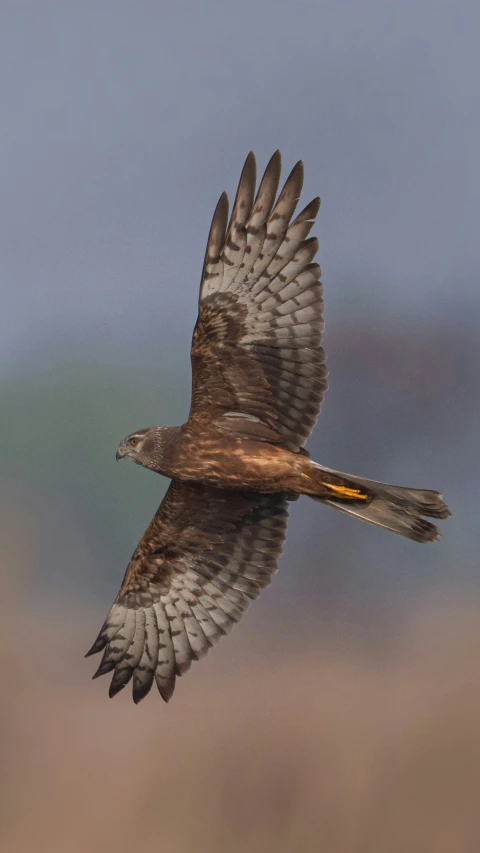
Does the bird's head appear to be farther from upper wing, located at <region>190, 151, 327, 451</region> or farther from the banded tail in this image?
the banded tail

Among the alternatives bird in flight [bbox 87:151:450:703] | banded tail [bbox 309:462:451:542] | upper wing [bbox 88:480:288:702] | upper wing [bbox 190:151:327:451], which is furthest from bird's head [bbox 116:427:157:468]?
banded tail [bbox 309:462:451:542]

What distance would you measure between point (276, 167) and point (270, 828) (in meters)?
14.9

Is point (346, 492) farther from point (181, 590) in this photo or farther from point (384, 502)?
point (181, 590)

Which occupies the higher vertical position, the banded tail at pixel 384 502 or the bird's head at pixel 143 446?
the banded tail at pixel 384 502

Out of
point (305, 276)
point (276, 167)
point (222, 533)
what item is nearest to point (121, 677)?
point (222, 533)

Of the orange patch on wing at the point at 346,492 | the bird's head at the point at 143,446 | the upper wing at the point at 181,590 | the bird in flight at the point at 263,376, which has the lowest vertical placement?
the upper wing at the point at 181,590

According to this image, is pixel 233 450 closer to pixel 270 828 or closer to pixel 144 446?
pixel 144 446

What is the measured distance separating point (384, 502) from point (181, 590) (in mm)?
2191

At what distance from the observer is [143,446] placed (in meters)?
8.57

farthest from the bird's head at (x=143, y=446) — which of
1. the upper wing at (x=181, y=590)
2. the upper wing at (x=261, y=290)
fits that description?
the upper wing at (x=181, y=590)

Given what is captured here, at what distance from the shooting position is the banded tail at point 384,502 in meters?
8.20

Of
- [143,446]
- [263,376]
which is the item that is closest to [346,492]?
[263,376]

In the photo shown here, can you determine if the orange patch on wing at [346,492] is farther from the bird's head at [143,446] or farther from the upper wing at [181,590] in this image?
the bird's head at [143,446]

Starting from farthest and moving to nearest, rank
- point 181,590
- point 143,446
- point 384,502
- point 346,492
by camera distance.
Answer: point 181,590, point 143,446, point 384,502, point 346,492
